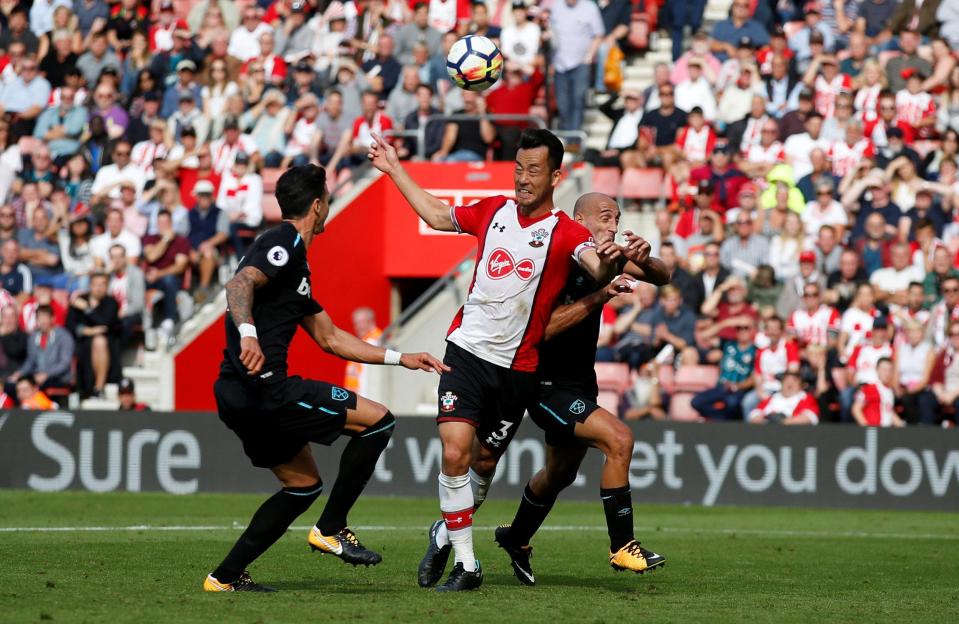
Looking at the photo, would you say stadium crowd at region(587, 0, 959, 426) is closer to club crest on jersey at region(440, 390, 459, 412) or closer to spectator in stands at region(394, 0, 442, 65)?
spectator in stands at region(394, 0, 442, 65)

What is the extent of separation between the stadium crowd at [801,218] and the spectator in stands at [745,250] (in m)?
0.03

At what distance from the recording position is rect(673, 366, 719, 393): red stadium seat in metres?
19.5

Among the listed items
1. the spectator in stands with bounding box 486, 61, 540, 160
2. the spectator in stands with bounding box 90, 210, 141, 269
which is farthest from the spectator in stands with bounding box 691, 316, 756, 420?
the spectator in stands with bounding box 90, 210, 141, 269

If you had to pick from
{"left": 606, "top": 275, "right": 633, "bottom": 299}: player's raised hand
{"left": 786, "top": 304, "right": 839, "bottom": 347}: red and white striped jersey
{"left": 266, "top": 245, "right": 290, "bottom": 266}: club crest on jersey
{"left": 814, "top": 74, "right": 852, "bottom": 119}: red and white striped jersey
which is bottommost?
{"left": 786, "top": 304, "right": 839, "bottom": 347}: red and white striped jersey

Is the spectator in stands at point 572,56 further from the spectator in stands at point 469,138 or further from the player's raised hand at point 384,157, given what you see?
the player's raised hand at point 384,157

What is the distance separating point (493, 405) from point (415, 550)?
3.10 meters

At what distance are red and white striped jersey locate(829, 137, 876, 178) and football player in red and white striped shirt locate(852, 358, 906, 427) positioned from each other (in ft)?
12.2

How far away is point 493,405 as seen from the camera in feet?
30.5

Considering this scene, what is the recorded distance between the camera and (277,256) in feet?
28.3

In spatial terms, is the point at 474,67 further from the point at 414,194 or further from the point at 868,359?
the point at 868,359

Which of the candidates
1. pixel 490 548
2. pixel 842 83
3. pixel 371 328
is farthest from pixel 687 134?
pixel 490 548

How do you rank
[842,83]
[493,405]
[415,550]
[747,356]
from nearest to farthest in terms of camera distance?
[493,405] < [415,550] < [747,356] < [842,83]

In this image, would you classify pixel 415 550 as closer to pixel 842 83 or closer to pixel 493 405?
pixel 493 405

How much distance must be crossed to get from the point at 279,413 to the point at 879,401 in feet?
37.5
